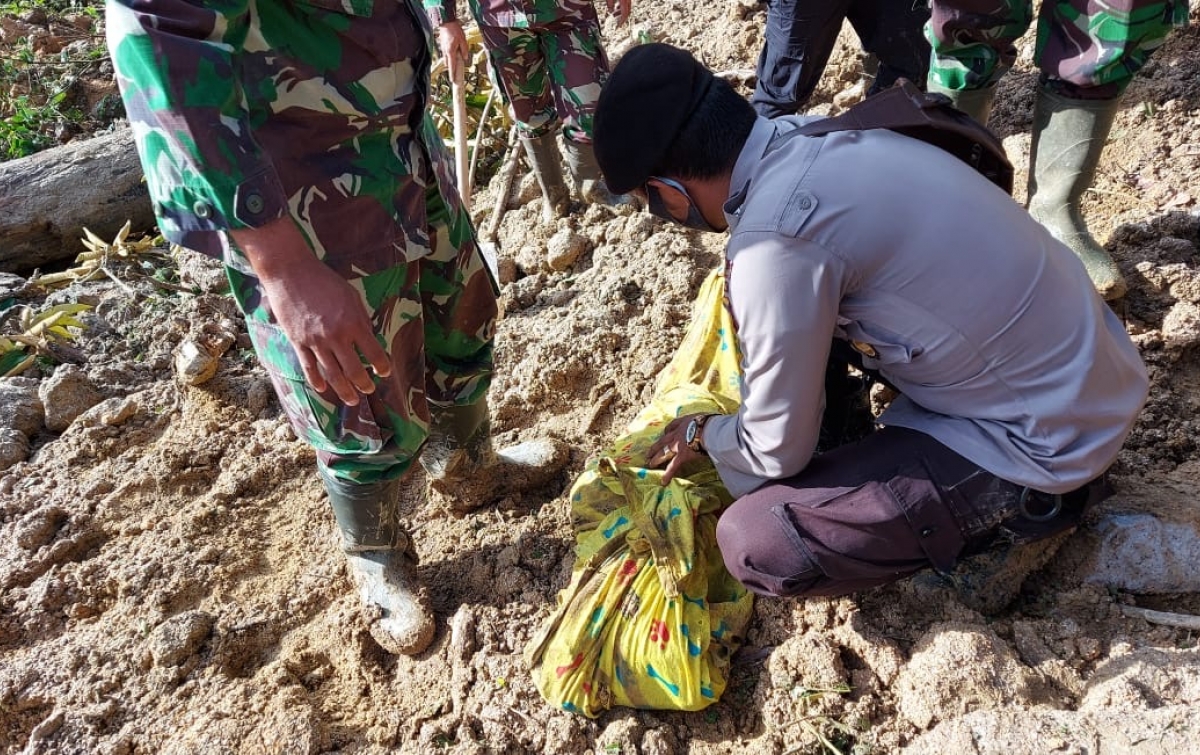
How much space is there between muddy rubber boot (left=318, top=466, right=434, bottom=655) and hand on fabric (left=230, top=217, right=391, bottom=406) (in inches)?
26.9

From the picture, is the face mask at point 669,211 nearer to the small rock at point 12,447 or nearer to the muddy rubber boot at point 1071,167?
the muddy rubber boot at point 1071,167

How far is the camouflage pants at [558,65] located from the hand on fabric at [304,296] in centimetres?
198

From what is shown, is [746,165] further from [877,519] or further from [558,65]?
[558,65]

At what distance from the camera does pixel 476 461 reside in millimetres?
2504

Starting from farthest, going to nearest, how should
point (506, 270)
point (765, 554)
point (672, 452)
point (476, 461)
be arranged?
point (506, 270) < point (476, 461) < point (672, 452) < point (765, 554)

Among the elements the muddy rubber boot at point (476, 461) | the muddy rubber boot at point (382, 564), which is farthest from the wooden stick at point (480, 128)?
the muddy rubber boot at point (382, 564)

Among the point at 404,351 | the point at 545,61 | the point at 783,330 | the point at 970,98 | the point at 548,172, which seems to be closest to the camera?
the point at 783,330

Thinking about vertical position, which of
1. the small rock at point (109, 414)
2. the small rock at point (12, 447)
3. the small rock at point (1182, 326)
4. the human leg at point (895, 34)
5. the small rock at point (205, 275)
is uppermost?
the human leg at point (895, 34)

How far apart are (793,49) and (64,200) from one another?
3801 millimetres

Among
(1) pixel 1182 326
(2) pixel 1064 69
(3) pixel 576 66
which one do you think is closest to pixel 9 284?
(3) pixel 576 66

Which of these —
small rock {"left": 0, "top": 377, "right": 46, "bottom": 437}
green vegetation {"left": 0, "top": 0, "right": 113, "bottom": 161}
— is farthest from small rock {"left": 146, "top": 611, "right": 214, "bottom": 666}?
green vegetation {"left": 0, "top": 0, "right": 113, "bottom": 161}

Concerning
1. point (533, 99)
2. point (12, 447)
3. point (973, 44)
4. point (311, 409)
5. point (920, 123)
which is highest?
point (920, 123)

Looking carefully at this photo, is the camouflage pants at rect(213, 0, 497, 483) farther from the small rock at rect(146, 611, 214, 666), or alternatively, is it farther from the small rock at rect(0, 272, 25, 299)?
the small rock at rect(0, 272, 25, 299)

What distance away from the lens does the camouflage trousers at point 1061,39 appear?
224 centimetres
